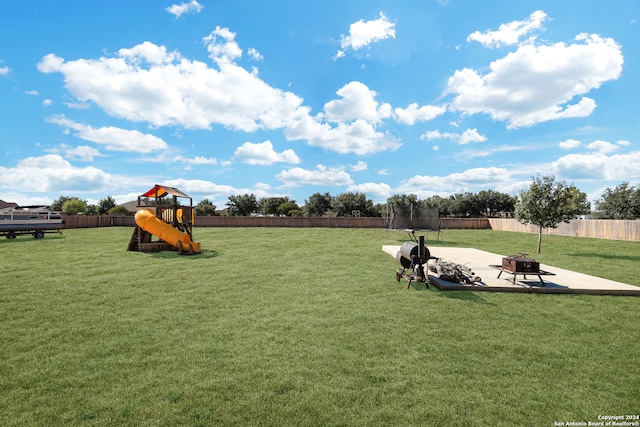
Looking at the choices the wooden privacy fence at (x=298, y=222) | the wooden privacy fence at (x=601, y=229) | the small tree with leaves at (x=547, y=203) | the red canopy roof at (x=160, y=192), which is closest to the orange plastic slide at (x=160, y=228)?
the red canopy roof at (x=160, y=192)

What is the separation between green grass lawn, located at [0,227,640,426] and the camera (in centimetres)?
338

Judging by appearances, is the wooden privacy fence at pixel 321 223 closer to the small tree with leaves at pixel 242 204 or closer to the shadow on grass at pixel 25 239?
the shadow on grass at pixel 25 239

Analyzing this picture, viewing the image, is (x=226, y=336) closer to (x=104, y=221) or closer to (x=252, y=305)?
(x=252, y=305)

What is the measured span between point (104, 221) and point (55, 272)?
31.4m

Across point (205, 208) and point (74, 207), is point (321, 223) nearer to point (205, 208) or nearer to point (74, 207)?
point (205, 208)

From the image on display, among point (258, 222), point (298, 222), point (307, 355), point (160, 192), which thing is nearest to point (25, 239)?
point (160, 192)

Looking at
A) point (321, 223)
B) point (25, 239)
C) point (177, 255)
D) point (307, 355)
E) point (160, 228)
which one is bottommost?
point (307, 355)

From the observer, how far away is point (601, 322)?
6168 millimetres

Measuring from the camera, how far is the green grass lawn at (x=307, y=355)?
3.38 m

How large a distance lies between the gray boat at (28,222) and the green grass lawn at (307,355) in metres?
16.6

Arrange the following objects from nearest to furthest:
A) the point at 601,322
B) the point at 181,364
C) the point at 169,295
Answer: the point at 181,364 < the point at 601,322 < the point at 169,295

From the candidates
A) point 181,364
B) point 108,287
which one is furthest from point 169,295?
point 181,364

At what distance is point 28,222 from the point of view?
21906 millimetres

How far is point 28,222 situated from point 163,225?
1348 cm
